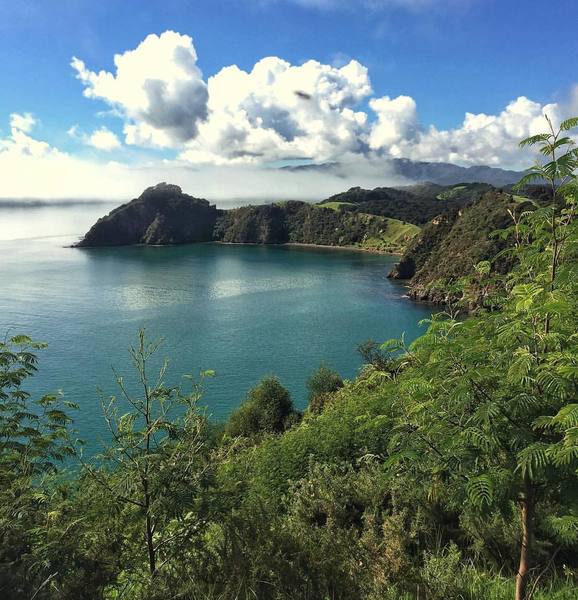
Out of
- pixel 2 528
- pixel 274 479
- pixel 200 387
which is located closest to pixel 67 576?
pixel 2 528

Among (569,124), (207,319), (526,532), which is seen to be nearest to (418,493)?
(526,532)

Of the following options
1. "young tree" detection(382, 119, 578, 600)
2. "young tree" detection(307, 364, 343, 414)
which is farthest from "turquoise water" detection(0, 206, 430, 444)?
"young tree" detection(382, 119, 578, 600)

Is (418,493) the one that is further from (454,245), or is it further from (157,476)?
(454,245)

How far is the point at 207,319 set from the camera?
255 ft

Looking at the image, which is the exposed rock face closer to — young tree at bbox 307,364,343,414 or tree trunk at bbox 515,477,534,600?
young tree at bbox 307,364,343,414

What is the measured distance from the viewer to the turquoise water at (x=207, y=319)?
50000mm

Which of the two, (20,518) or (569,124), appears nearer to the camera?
(569,124)

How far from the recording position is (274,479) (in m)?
16.2

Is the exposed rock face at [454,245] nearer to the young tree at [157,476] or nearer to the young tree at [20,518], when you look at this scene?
the young tree at [20,518]

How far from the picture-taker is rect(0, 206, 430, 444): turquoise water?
164 feet

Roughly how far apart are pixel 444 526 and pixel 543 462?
580cm

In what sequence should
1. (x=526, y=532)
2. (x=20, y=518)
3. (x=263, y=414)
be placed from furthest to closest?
(x=263, y=414), (x=20, y=518), (x=526, y=532)

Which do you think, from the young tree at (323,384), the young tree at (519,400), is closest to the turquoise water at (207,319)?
the young tree at (323,384)

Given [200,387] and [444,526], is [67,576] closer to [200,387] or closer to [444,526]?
[200,387]
